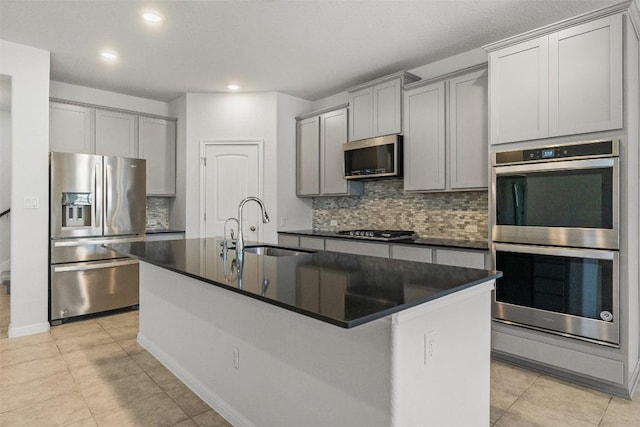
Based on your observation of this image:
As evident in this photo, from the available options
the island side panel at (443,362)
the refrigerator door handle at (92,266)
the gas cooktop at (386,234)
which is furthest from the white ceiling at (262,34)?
the island side panel at (443,362)

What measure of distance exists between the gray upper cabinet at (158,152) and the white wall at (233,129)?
0.34 m

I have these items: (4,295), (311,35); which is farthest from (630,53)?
(4,295)

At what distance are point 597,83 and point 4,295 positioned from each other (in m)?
6.91

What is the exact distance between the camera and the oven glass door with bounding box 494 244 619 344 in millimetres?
2434

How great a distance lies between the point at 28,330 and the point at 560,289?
4.61m

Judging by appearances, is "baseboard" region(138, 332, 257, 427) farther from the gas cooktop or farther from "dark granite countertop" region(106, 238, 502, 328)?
the gas cooktop

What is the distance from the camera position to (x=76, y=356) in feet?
10.00

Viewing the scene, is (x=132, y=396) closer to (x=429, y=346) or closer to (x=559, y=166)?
(x=429, y=346)

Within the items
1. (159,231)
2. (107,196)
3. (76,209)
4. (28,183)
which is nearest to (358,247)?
(159,231)

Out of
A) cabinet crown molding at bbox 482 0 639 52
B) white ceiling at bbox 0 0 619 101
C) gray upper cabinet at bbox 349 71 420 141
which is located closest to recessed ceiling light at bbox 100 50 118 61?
white ceiling at bbox 0 0 619 101

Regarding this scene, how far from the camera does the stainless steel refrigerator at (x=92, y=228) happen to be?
3859 millimetres

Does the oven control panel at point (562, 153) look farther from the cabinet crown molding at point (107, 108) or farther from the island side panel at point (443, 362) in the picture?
the cabinet crown molding at point (107, 108)

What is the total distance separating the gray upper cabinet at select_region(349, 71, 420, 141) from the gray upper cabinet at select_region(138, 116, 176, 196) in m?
2.54

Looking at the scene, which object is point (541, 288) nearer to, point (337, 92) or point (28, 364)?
point (337, 92)
